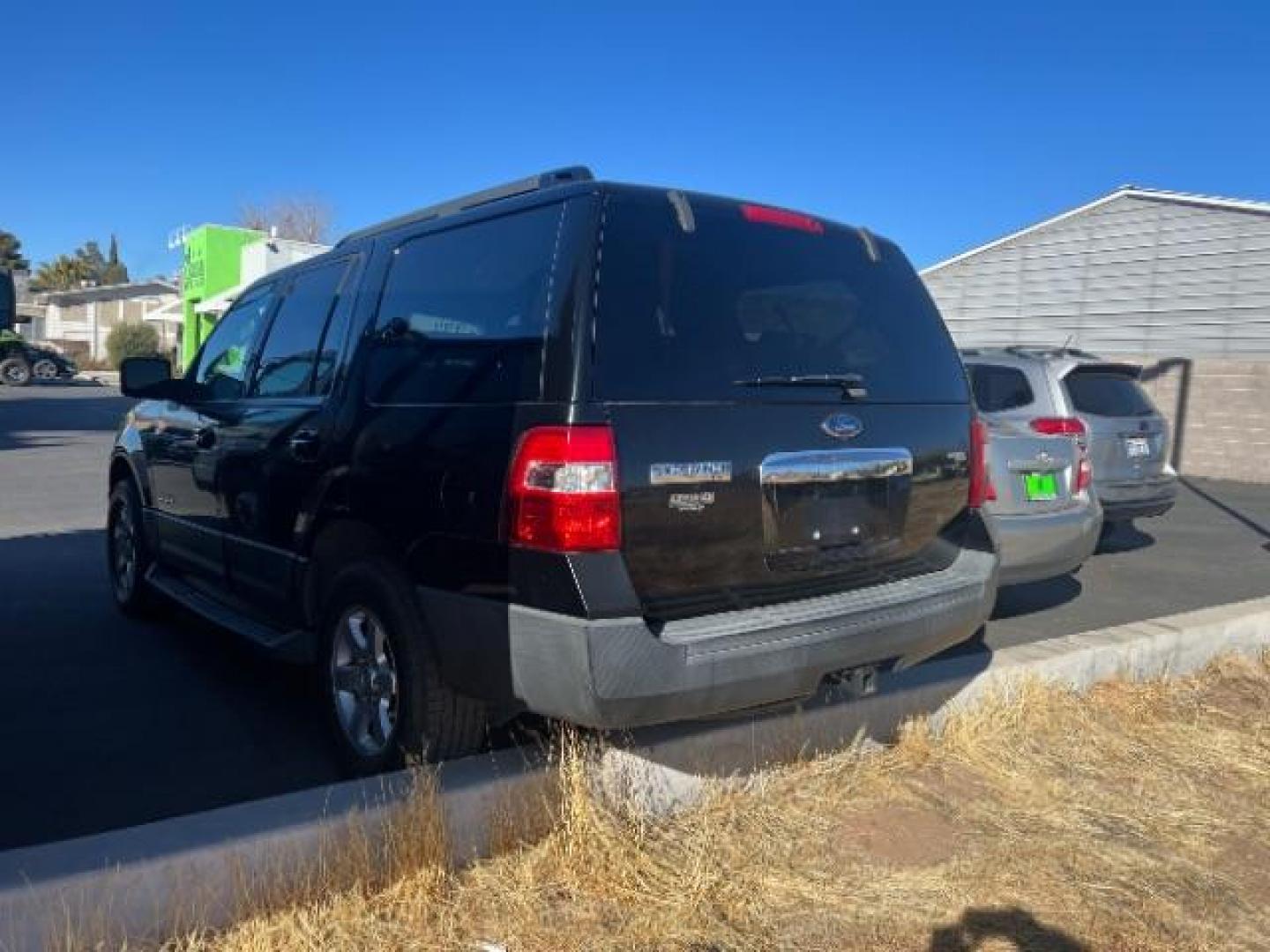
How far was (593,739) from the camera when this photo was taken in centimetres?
344

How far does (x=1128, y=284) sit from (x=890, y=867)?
19882mm

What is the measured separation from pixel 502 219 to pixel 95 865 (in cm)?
217

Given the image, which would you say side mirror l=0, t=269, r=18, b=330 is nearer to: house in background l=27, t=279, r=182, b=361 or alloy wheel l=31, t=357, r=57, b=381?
alloy wheel l=31, t=357, r=57, b=381

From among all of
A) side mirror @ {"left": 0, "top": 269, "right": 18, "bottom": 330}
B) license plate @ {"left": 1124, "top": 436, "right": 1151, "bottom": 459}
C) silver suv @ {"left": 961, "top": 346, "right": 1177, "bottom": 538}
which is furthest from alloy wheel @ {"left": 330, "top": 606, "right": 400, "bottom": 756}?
side mirror @ {"left": 0, "top": 269, "right": 18, "bottom": 330}

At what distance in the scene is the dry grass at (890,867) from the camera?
2.82 meters

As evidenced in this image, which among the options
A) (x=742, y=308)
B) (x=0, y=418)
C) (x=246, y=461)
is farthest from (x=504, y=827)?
(x=0, y=418)

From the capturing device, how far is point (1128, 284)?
2061 cm

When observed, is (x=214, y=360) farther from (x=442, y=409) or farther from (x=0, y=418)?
(x=0, y=418)

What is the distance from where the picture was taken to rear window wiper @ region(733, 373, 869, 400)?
10.9 feet

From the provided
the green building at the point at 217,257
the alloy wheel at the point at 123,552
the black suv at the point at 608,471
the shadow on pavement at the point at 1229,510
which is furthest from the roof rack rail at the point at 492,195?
the green building at the point at 217,257

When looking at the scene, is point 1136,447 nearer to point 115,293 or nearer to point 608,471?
point 608,471

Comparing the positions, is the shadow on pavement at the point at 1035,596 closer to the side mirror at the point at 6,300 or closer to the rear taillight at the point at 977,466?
the rear taillight at the point at 977,466

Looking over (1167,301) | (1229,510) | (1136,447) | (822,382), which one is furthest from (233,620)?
(1167,301)

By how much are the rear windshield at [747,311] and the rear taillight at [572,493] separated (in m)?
0.18
